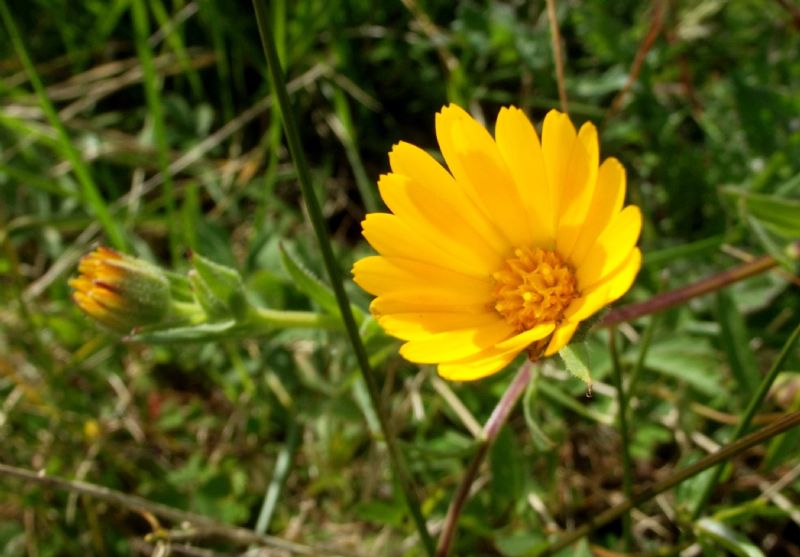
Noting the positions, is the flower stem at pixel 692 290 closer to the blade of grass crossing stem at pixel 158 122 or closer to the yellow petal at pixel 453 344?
the yellow petal at pixel 453 344

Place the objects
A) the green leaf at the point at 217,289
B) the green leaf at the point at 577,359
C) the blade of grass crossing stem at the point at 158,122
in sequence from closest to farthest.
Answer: the green leaf at the point at 577,359 → the green leaf at the point at 217,289 → the blade of grass crossing stem at the point at 158,122

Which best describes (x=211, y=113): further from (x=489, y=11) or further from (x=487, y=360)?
(x=487, y=360)

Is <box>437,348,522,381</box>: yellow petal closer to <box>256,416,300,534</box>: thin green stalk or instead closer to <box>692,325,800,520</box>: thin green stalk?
<box>692,325,800,520</box>: thin green stalk

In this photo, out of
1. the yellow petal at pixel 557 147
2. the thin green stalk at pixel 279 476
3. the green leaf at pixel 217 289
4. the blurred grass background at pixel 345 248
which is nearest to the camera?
the yellow petal at pixel 557 147

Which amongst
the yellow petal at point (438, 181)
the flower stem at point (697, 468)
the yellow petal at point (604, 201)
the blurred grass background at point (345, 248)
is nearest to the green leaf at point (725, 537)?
the blurred grass background at point (345, 248)

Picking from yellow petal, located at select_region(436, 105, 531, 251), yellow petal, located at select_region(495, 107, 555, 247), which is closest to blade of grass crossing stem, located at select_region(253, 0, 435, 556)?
yellow petal, located at select_region(436, 105, 531, 251)

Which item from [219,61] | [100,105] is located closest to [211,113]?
[219,61]

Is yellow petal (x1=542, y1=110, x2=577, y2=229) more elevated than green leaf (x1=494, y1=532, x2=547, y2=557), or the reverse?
yellow petal (x1=542, y1=110, x2=577, y2=229)
